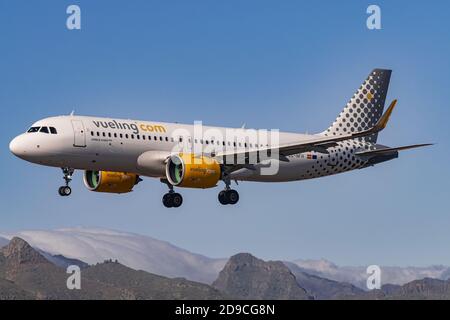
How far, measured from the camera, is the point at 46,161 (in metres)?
61.5

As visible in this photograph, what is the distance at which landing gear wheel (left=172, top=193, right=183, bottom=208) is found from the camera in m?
68.8

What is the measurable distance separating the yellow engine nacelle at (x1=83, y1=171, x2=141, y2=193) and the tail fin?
1785 cm

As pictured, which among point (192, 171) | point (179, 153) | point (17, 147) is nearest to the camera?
point (17, 147)

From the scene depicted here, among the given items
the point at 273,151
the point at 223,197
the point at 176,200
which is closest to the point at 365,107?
the point at 273,151

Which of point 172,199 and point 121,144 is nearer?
point 121,144

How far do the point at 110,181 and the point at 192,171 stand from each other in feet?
30.7

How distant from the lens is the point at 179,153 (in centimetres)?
6556

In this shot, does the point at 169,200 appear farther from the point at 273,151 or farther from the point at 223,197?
the point at 273,151

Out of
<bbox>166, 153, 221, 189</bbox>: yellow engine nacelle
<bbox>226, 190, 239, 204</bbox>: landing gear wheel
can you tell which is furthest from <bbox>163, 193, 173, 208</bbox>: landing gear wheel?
<bbox>226, 190, 239, 204</bbox>: landing gear wheel

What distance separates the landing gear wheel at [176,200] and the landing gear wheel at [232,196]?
346 centimetres

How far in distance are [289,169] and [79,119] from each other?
1785 centimetres

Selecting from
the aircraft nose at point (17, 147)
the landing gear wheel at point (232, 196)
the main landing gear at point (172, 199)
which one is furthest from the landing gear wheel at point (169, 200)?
the aircraft nose at point (17, 147)

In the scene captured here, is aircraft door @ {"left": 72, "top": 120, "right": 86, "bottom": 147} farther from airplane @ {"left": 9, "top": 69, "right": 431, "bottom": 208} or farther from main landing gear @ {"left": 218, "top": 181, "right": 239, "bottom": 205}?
main landing gear @ {"left": 218, "top": 181, "right": 239, "bottom": 205}
